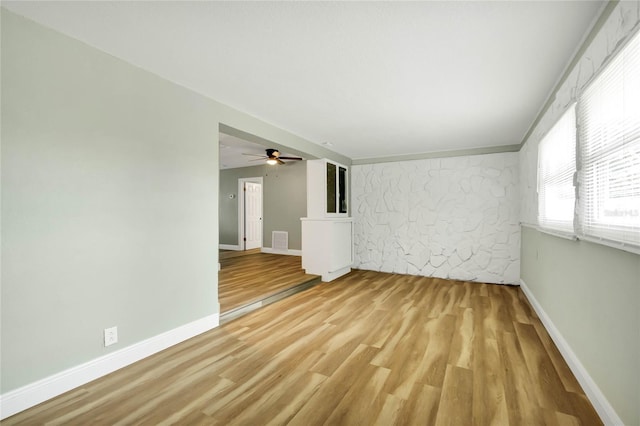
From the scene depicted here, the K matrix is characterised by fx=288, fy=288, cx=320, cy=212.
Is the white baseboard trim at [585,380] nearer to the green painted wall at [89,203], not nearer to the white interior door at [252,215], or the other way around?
the green painted wall at [89,203]

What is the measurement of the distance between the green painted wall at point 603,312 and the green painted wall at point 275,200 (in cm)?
547

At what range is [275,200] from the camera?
25.4 feet

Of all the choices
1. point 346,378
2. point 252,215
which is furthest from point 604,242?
point 252,215

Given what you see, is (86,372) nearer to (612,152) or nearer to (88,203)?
(88,203)

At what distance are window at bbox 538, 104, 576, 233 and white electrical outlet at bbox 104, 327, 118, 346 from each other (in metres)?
3.41

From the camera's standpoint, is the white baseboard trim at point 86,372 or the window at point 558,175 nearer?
the white baseboard trim at point 86,372

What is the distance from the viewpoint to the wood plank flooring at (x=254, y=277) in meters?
3.68

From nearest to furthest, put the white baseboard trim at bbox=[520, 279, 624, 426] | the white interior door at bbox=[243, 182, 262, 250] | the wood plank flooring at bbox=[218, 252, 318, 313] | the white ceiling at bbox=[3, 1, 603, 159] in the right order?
the white baseboard trim at bbox=[520, 279, 624, 426], the white ceiling at bbox=[3, 1, 603, 159], the wood plank flooring at bbox=[218, 252, 318, 313], the white interior door at bbox=[243, 182, 262, 250]

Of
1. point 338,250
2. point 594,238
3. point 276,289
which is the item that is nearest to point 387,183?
point 338,250

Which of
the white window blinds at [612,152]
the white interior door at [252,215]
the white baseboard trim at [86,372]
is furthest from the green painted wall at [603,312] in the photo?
the white interior door at [252,215]

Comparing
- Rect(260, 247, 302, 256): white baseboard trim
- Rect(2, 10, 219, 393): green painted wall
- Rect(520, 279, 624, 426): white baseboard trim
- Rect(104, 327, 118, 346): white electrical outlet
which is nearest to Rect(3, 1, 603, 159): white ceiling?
Rect(2, 10, 219, 393): green painted wall

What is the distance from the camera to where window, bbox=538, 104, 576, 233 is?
2.13 metres

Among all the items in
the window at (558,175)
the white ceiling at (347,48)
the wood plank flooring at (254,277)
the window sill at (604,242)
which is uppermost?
the white ceiling at (347,48)

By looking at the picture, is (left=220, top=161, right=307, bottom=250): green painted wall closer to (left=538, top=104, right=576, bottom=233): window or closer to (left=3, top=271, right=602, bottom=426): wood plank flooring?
(left=3, top=271, right=602, bottom=426): wood plank flooring
